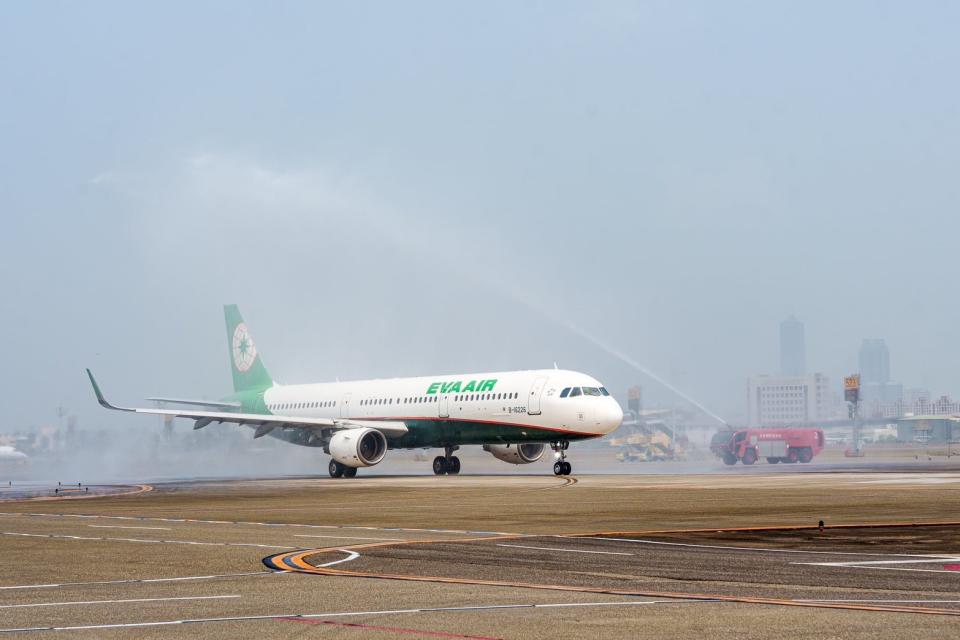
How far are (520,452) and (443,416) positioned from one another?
18.3 ft

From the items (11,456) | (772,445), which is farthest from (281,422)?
(11,456)

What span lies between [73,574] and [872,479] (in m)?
34.2

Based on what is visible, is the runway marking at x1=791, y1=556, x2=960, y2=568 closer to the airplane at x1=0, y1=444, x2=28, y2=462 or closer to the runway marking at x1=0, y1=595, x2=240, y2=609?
the runway marking at x1=0, y1=595, x2=240, y2=609

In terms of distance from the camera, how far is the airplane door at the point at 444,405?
6003 centimetres

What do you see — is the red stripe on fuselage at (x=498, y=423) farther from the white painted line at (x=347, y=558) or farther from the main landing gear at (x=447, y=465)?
the white painted line at (x=347, y=558)

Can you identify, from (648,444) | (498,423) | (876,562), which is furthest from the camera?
(648,444)

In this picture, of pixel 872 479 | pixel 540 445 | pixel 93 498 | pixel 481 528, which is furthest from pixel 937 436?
pixel 481 528

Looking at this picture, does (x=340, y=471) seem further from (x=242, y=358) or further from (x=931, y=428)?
(x=931, y=428)

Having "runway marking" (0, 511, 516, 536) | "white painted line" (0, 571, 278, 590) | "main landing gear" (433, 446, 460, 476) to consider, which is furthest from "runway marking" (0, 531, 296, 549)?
"main landing gear" (433, 446, 460, 476)

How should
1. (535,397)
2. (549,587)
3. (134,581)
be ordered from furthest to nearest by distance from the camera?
(535,397) → (134,581) → (549,587)

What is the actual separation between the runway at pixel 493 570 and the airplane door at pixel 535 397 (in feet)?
72.2

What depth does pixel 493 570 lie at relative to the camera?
16.8 meters

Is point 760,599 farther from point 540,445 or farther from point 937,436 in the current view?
point 937,436

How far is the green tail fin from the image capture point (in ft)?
257
